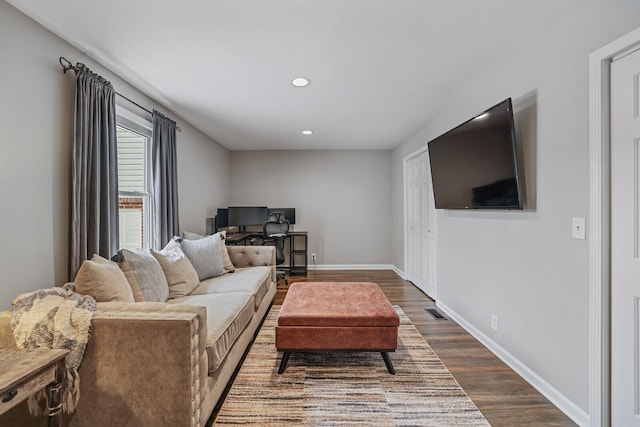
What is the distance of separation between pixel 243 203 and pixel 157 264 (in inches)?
139

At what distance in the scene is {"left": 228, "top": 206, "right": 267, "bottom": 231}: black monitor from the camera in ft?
17.3

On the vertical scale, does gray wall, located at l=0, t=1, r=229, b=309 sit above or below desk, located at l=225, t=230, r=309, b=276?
above

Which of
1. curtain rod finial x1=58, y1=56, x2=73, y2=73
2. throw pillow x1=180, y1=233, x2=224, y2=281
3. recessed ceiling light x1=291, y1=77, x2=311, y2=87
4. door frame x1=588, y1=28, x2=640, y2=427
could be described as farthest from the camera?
throw pillow x1=180, y1=233, x2=224, y2=281

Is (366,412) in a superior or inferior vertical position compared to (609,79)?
inferior

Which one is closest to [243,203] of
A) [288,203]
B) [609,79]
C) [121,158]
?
[288,203]

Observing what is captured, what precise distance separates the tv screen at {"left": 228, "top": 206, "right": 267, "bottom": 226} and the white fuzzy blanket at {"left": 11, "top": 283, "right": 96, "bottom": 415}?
3848 mm

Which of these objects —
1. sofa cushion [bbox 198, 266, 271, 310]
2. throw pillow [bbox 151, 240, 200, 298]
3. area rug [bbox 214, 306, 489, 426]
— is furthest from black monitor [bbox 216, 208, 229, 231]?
area rug [bbox 214, 306, 489, 426]

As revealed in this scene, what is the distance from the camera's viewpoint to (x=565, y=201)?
1.76 m

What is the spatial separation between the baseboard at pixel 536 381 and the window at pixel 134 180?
3413mm

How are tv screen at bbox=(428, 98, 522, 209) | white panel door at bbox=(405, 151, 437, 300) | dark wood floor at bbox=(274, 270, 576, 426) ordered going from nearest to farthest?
dark wood floor at bbox=(274, 270, 576, 426)
tv screen at bbox=(428, 98, 522, 209)
white panel door at bbox=(405, 151, 437, 300)

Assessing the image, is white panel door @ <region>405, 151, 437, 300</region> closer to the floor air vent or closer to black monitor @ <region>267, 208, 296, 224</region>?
the floor air vent

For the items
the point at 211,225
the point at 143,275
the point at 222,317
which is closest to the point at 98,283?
the point at 143,275

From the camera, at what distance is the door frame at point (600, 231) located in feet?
4.96

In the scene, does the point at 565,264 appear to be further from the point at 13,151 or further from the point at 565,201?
the point at 13,151
